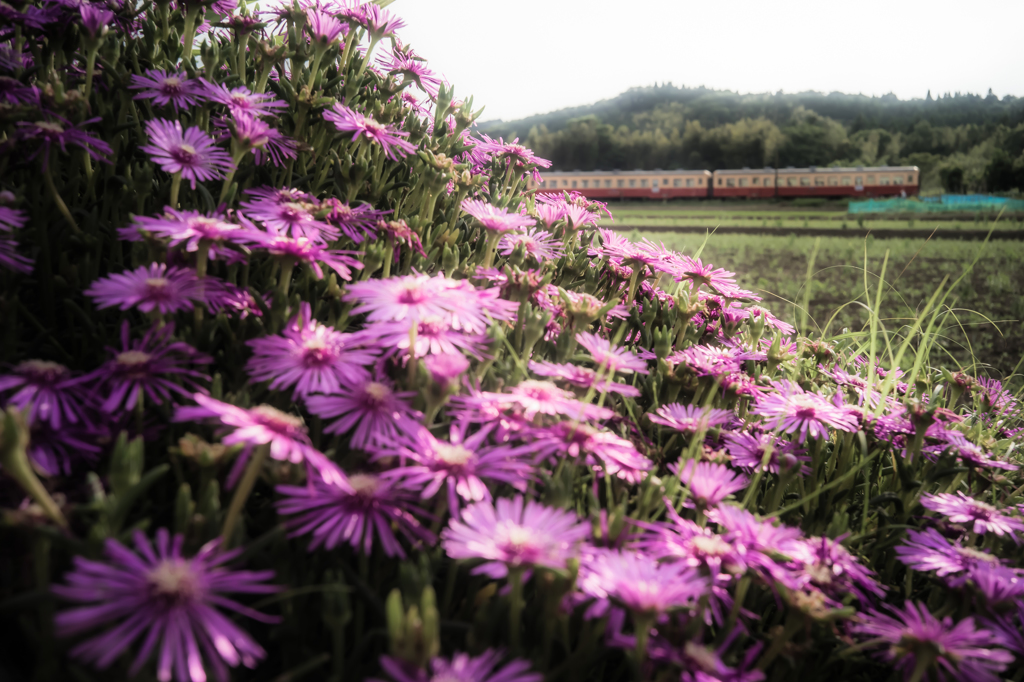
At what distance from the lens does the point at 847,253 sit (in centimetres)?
941

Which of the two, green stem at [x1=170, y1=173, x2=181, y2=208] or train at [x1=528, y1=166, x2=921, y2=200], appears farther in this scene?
train at [x1=528, y1=166, x2=921, y2=200]

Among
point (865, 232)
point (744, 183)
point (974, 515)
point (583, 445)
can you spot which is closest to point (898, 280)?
point (974, 515)

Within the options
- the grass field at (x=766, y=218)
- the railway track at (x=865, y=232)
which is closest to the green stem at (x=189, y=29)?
the grass field at (x=766, y=218)

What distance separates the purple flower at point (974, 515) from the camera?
989 mm

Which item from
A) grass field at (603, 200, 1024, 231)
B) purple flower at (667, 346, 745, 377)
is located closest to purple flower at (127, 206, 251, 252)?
purple flower at (667, 346, 745, 377)

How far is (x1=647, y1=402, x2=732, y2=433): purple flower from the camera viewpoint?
3.25 ft

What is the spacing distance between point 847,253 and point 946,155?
2859cm

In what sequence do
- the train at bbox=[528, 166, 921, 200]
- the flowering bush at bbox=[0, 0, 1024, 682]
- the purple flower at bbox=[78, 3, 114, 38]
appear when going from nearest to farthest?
the flowering bush at bbox=[0, 0, 1024, 682], the purple flower at bbox=[78, 3, 114, 38], the train at bbox=[528, 166, 921, 200]

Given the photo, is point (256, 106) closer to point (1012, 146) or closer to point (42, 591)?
point (42, 591)

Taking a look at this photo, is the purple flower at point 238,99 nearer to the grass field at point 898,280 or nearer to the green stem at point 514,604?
the green stem at point 514,604

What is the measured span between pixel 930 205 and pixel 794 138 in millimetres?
34385

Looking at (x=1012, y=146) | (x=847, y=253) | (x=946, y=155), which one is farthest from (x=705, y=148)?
(x=847, y=253)

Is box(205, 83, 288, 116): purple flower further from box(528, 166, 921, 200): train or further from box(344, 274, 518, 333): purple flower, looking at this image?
box(528, 166, 921, 200): train

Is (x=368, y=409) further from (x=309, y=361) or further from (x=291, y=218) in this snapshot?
(x=291, y=218)
